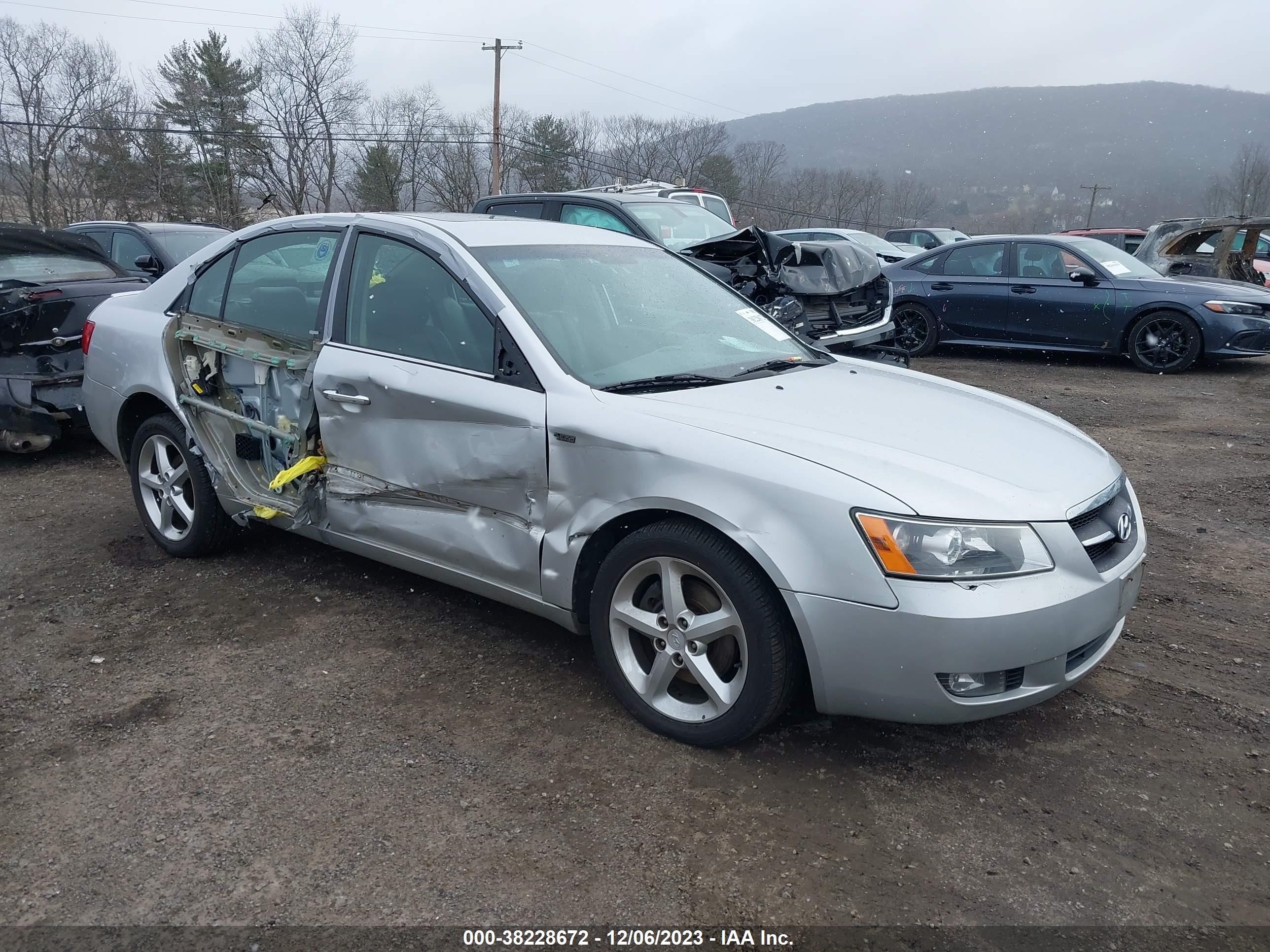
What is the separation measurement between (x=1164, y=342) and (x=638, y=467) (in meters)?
9.36

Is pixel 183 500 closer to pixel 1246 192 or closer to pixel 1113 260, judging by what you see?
pixel 1113 260

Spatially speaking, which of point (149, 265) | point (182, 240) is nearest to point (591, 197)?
point (149, 265)

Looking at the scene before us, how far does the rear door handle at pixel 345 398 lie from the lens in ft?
12.0

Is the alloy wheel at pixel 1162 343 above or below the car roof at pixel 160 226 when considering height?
below

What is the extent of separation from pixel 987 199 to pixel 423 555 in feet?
439

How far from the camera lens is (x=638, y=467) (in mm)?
2949

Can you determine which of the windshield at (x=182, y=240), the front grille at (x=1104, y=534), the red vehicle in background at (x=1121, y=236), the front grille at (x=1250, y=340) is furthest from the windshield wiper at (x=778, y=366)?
the red vehicle in background at (x=1121, y=236)

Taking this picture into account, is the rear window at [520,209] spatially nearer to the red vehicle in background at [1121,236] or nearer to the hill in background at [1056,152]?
the red vehicle in background at [1121,236]

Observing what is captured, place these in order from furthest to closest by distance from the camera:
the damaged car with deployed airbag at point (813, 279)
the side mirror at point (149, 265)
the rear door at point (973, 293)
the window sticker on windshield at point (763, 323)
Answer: the rear door at point (973, 293)
the side mirror at point (149, 265)
the damaged car with deployed airbag at point (813, 279)
the window sticker on windshield at point (763, 323)

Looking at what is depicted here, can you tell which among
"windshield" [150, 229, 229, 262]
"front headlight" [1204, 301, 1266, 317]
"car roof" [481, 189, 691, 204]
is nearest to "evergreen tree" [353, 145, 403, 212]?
"windshield" [150, 229, 229, 262]

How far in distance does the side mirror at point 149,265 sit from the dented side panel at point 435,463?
5.87m

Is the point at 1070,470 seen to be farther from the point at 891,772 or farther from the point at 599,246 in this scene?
the point at 599,246

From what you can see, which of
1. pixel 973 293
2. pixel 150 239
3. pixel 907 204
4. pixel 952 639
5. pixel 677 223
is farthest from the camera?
Answer: pixel 907 204

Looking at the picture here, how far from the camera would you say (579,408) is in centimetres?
311
